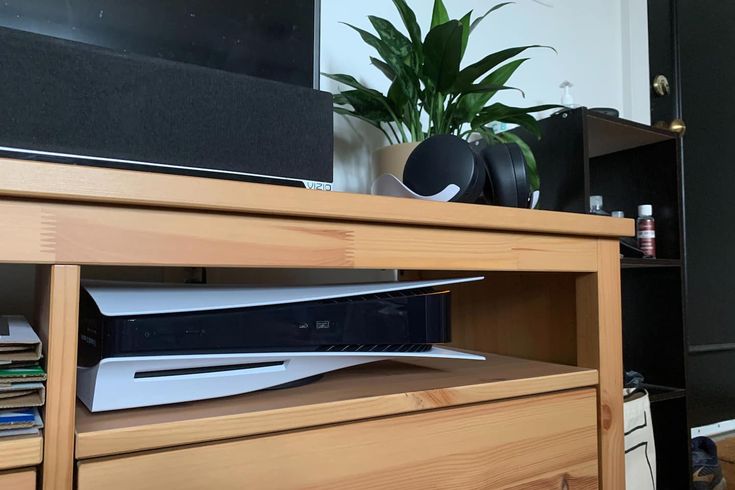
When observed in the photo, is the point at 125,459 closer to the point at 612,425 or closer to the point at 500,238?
the point at 500,238

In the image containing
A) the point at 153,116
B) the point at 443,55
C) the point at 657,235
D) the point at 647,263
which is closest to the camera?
the point at 153,116

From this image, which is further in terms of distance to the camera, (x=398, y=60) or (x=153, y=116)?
(x=398, y=60)

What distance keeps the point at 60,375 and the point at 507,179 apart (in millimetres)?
552

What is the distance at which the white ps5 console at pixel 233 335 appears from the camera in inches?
19.4

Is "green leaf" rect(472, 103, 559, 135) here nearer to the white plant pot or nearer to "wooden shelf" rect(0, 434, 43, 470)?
the white plant pot

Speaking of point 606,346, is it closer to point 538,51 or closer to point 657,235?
point 657,235

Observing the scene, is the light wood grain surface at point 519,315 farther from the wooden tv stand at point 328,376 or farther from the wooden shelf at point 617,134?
the wooden shelf at point 617,134

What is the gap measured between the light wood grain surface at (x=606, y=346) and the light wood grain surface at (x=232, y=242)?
0.40ft

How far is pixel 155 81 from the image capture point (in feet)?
1.71

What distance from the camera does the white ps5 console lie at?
0.49 m

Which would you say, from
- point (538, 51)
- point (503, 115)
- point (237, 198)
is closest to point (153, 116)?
point (237, 198)

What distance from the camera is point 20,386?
1.34ft

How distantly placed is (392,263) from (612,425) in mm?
388

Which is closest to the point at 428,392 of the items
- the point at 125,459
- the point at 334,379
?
the point at 334,379
